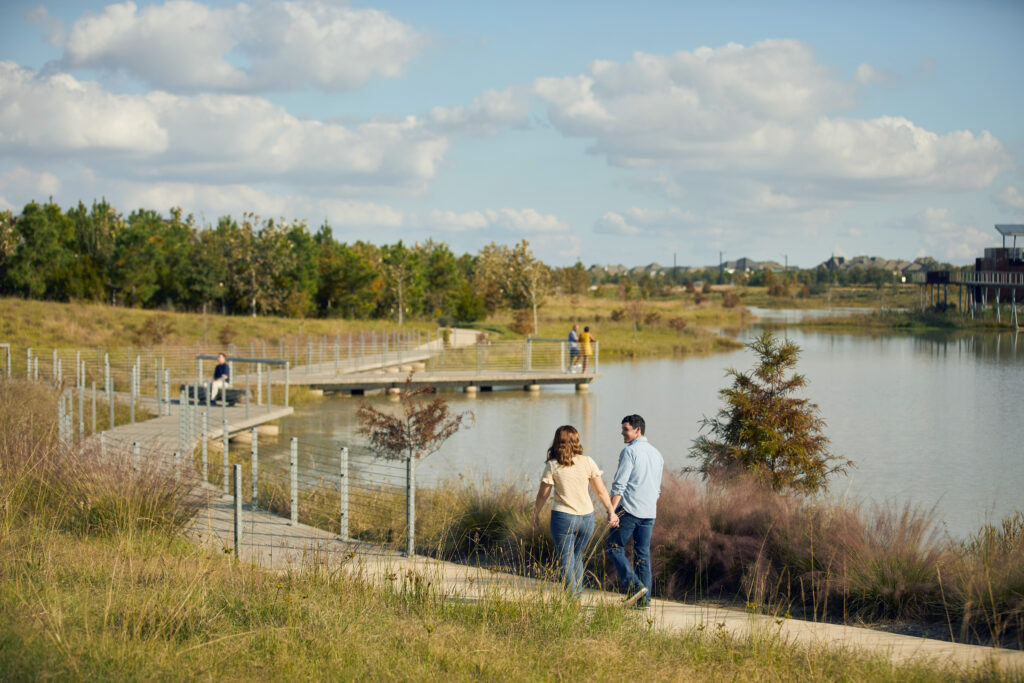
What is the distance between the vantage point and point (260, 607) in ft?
18.9

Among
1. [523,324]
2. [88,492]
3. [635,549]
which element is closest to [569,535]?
[635,549]

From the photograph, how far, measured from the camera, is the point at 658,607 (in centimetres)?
755

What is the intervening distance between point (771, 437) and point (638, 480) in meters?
4.65

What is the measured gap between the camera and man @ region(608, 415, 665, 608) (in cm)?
756

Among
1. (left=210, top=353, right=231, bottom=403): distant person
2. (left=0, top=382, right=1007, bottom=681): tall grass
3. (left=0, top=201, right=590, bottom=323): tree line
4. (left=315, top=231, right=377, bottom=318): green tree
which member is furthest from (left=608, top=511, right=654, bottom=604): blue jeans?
(left=315, top=231, right=377, bottom=318): green tree

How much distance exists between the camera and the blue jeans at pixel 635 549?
7582 millimetres

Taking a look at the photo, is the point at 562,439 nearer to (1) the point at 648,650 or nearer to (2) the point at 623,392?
(1) the point at 648,650

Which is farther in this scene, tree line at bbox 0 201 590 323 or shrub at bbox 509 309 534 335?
shrub at bbox 509 309 534 335

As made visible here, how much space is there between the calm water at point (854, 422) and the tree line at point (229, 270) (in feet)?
69.2

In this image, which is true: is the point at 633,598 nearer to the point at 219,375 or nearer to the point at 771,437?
the point at 771,437

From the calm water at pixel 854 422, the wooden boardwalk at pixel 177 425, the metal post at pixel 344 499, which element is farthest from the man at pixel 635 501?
the wooden boardwalk at pixel 177 425

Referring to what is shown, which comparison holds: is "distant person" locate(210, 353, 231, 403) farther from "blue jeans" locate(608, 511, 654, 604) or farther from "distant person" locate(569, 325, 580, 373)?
"distant person" locate(569, 325, 580, 373)

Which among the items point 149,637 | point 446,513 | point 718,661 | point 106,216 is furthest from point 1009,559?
point 106,216

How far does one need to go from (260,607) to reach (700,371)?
37.0 meters
